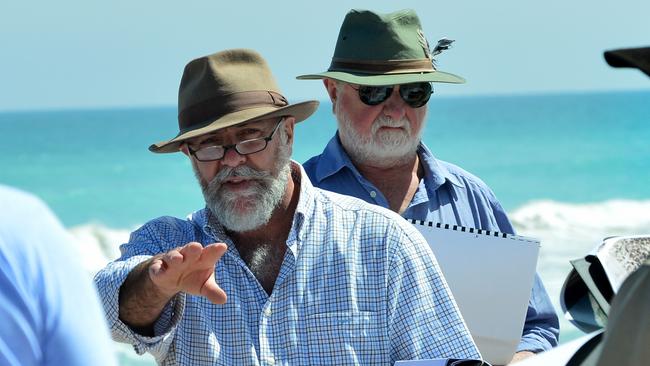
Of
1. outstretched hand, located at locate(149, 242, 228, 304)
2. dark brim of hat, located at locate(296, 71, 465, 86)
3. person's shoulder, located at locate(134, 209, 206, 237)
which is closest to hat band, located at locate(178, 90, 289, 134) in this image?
person's shoulder, located at locate(134, 209, 206, 237)

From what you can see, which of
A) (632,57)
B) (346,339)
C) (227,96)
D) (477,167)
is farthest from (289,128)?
(477,167)

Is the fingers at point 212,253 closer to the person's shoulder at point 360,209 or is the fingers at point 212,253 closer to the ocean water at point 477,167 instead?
the person's shoulder at point 360,209

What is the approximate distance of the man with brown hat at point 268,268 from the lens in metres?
3.48

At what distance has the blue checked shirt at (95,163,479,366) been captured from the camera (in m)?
3.48

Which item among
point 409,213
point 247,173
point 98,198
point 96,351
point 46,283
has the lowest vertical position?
point 98,198

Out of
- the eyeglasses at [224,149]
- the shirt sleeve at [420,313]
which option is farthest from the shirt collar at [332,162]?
the shirt sleeve at [420,313]

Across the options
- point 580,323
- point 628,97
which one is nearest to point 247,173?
point 580,323

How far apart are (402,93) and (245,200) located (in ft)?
4.28

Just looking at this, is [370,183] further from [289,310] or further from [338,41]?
[289,310]

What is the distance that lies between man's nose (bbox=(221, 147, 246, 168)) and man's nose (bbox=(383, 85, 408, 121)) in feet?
3.96

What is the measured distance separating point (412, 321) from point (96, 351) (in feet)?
6.13

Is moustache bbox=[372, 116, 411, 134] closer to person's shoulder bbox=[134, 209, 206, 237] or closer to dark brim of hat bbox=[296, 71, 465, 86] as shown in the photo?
dark brim of hat bbox=[296, 71, 465, 86]

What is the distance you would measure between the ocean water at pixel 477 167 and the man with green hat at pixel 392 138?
22.1 feet

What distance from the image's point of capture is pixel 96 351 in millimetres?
1727
